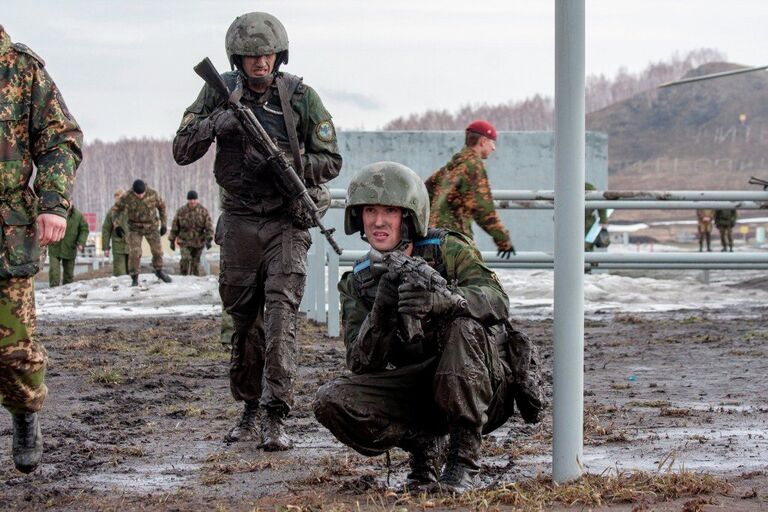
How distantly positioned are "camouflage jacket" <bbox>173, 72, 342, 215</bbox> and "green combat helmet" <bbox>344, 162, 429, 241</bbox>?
62.2 inches

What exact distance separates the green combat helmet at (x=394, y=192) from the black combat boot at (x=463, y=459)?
713 mm

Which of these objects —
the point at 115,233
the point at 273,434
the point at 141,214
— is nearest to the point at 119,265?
the point at 115,233

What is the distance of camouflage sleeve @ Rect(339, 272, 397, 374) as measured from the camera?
4.60 meters

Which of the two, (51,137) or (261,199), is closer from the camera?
(51,137)

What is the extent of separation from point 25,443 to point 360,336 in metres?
1.44

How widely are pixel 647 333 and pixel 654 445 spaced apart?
6.36 meters

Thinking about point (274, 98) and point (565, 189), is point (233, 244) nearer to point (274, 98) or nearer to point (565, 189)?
point (274, 98)

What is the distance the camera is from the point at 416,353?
4.79 meters

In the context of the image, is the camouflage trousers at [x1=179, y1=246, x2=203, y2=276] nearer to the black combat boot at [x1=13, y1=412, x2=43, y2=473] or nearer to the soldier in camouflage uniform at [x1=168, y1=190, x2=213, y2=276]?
the soldier in camouflage uniform at [x1=168, y1=190, x2=213, y2=276]

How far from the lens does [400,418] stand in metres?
4.75

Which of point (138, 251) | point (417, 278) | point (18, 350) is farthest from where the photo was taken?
point (138, 251)

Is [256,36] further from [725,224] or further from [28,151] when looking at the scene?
[725,224]

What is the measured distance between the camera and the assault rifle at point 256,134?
6105 millimetres

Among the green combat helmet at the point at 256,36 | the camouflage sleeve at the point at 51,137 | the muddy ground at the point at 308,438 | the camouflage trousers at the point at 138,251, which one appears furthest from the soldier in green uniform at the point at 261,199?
the camouflage trousers at the point at 138,251
